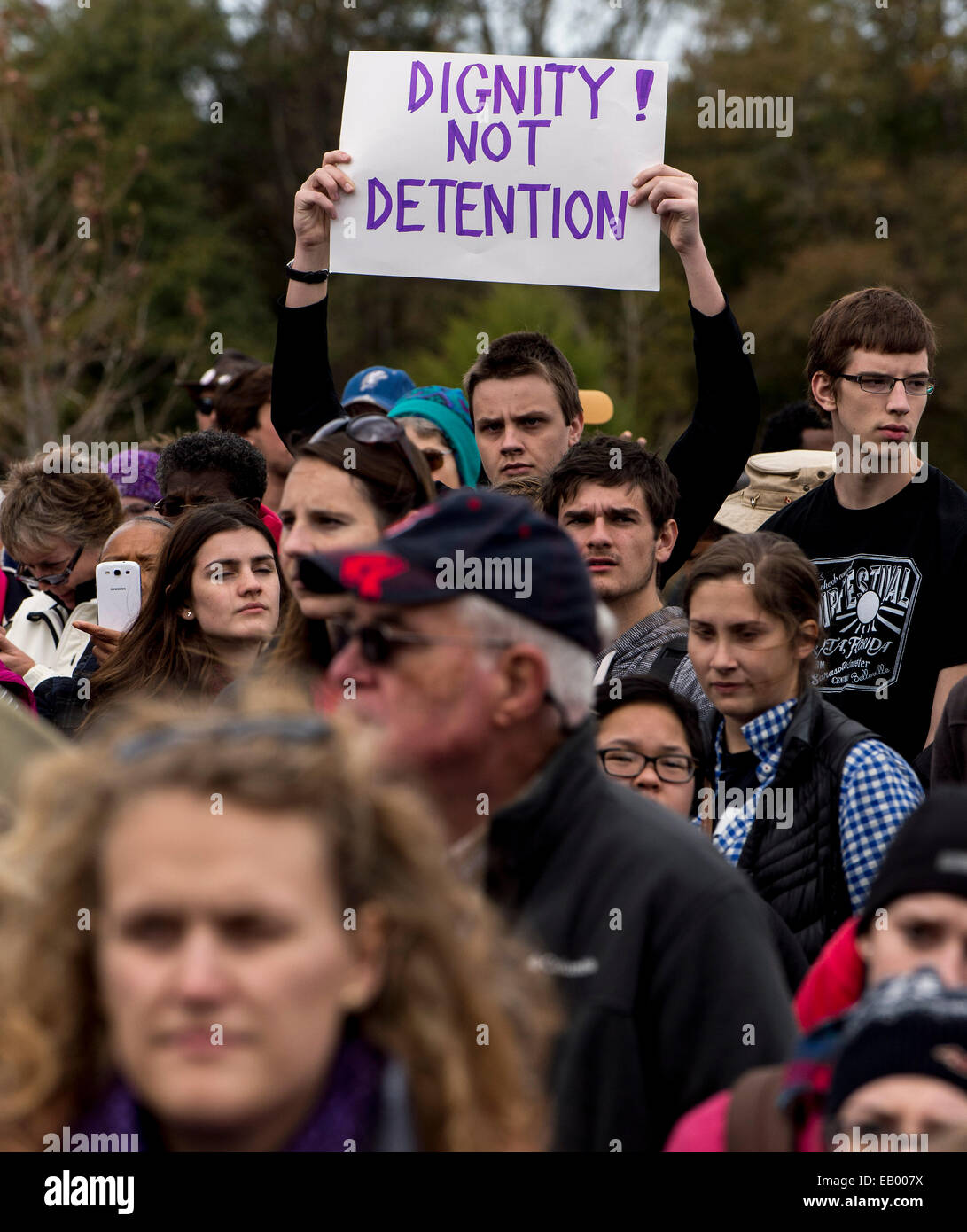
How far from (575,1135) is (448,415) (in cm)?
361

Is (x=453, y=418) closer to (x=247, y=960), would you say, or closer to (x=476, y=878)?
(x=476, y=878)

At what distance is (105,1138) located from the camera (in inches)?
81.1

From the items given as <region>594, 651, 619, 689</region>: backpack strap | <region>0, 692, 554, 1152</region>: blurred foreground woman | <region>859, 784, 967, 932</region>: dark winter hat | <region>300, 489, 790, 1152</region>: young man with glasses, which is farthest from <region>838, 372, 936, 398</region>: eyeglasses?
<region>0, 692, 554, 1152</region>: blurred foreground woman

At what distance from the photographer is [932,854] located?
8.02ft

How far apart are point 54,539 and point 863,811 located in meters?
3.20

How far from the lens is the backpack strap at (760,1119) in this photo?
7.13ft

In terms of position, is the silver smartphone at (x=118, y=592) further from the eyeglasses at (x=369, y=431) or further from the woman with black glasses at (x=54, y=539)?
the eyeglasses at (x=369, y=431)

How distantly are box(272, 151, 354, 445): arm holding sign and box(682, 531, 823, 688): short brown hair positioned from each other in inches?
52.5

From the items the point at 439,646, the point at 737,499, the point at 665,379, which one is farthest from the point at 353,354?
the point at 439,646

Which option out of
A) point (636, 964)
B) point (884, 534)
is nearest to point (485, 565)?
point (636, 964)

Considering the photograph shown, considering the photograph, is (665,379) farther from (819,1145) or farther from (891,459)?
(819,1145)

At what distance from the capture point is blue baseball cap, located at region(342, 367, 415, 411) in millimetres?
6715

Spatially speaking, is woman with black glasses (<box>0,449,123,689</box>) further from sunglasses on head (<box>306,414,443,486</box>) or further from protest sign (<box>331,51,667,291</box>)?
sunglasses on head (<box>306,414,443,486</box>)

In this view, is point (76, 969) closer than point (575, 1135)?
Yes
